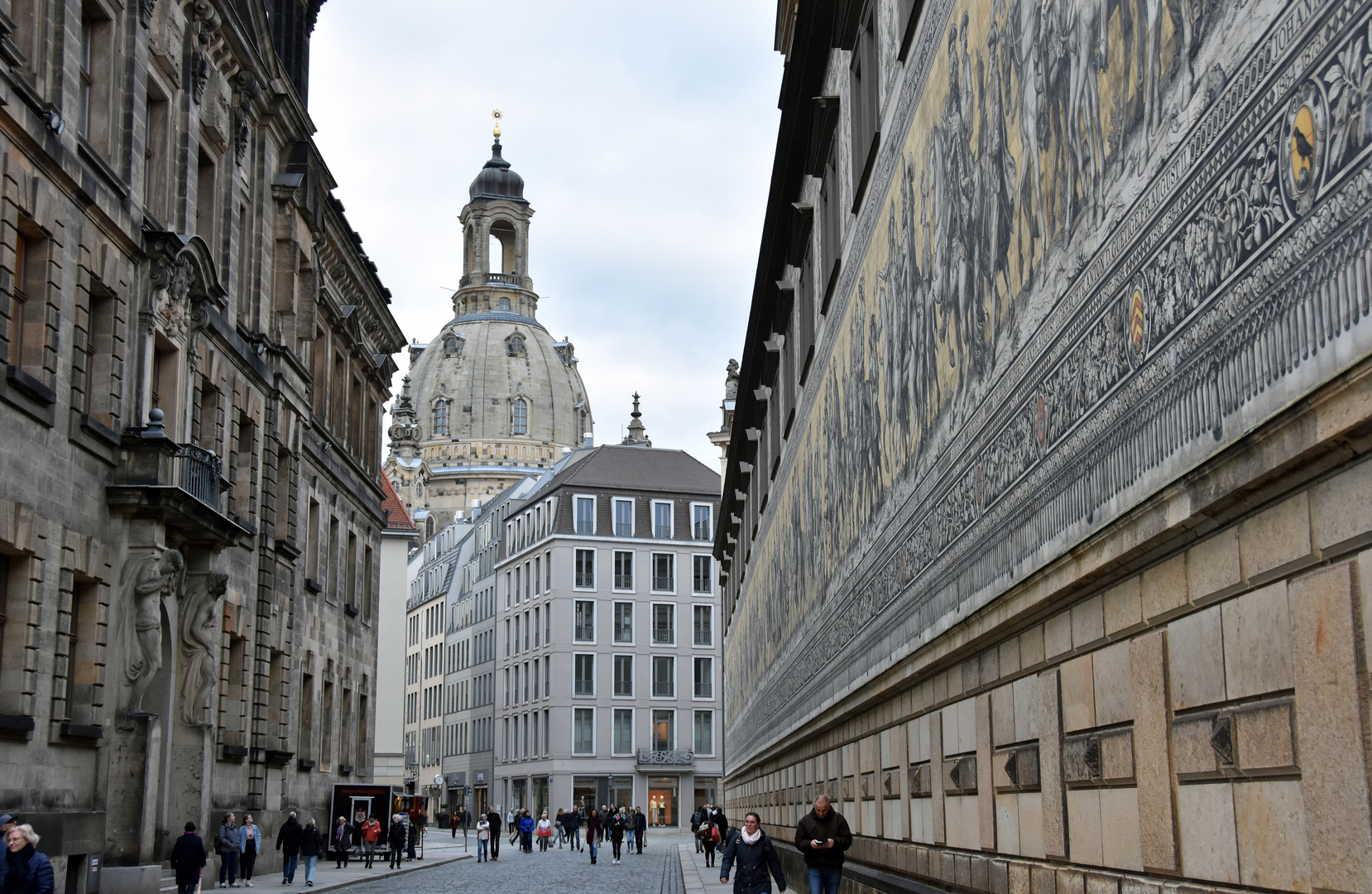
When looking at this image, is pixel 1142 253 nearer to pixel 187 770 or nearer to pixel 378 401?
pixel 187 770

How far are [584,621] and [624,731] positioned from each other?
23.8 feet

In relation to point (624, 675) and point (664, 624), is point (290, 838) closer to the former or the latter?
point (624, 675)

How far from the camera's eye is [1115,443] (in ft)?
24.9

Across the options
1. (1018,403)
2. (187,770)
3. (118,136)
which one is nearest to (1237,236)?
(1018,403)

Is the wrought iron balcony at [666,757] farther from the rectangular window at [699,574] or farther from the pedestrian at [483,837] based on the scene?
the pedestrian at [483,837]

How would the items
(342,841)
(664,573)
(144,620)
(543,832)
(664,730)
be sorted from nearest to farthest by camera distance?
1. (144,620)
2. (342,841)
3. (543,832)
4. (664,730)
5. (664,573)

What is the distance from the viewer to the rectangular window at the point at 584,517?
97.0 m

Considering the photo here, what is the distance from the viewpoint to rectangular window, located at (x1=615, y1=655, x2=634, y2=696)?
9656 centimetres

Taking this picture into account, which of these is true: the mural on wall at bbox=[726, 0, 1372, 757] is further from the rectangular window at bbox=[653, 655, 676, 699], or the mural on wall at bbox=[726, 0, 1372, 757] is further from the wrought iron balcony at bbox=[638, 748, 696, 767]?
the rectangular window at bbox=[653, 655, 676, 699]

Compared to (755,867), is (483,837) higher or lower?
lower

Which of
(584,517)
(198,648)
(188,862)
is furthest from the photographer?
(584,517)

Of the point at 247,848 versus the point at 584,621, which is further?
the point at 584,621

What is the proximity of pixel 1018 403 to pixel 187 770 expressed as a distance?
2222 centimetres

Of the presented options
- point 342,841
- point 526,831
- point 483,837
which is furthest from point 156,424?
point 526,831
